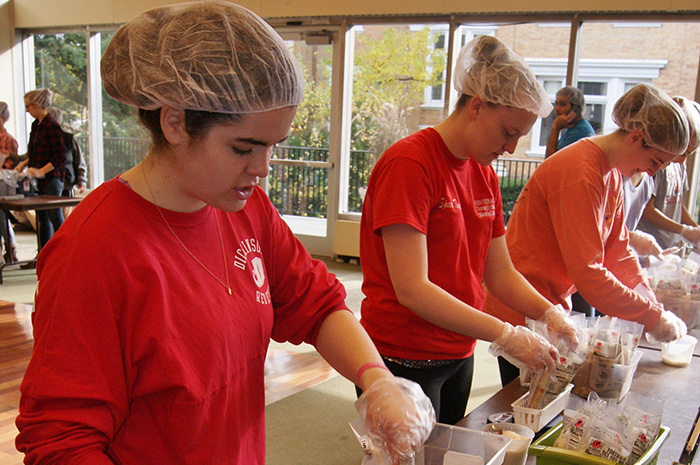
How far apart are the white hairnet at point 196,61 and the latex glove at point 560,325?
3.28 feet

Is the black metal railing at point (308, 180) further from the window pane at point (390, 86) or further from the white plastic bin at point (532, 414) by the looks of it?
the white plastic bin at point (532, 414)

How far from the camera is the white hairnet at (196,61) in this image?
2.60ft

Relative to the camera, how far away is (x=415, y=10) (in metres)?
5.38

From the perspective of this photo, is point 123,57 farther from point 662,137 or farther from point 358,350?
point 662,137

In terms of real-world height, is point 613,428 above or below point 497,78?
below

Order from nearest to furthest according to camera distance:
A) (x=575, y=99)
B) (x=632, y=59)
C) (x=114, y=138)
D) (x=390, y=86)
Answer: (x=575, y=99) < (x=632, y=59) < (x=390, y=86) < (x=114, y=138)

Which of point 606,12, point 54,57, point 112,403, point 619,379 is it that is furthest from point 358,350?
point 54,57

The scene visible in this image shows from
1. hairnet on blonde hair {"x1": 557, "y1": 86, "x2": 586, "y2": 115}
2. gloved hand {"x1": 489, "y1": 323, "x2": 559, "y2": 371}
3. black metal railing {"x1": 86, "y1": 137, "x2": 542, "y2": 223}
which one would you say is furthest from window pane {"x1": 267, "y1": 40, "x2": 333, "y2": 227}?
gloved hand {"x1": 489, "y1": 323, "x2": 559, "y2": 371}

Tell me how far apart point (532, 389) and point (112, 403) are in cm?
93

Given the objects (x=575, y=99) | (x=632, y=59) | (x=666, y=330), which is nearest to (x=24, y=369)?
(x=666, y=330)

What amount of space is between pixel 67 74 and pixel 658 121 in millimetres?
7369

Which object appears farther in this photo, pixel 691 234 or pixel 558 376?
pixel 691 234

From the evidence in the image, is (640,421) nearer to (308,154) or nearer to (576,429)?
(576,429)

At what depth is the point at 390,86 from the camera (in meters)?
5.79
